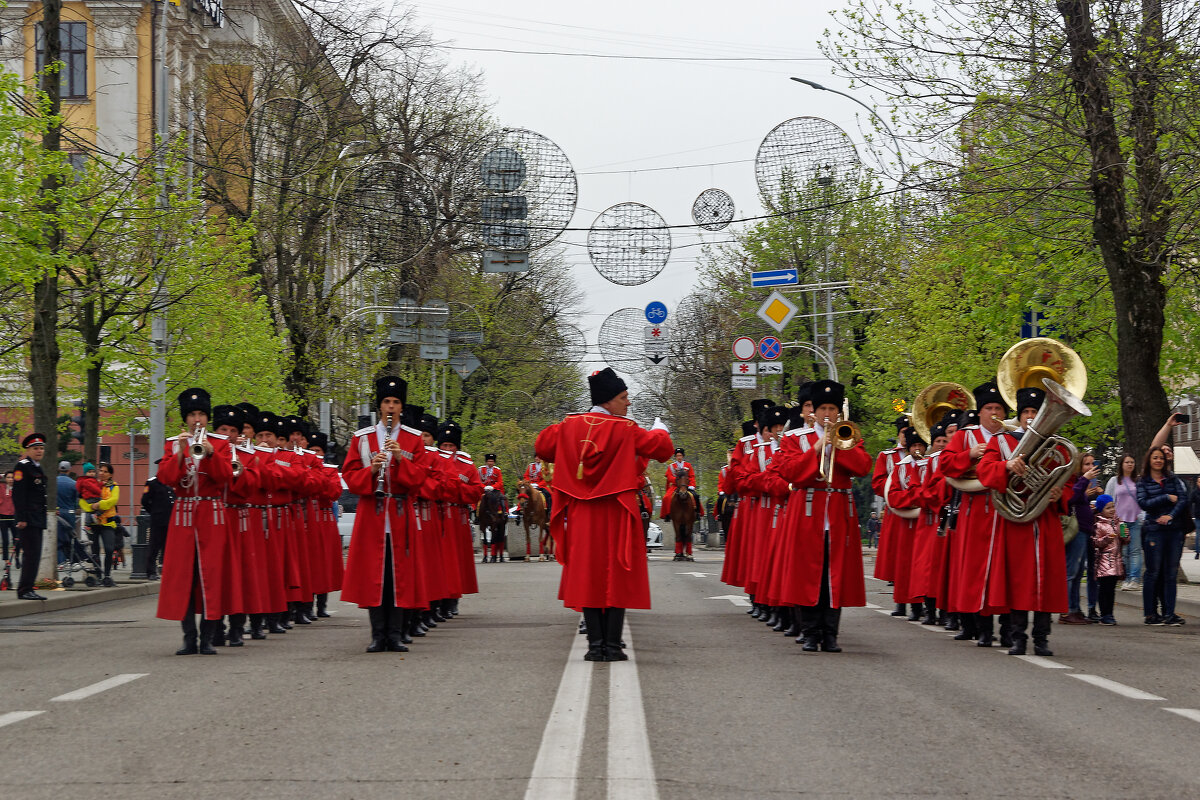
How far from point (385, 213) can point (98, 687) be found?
27829 millimetres

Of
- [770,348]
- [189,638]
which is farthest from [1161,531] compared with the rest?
[770,348]

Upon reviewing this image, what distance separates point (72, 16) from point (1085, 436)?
28.3 metres

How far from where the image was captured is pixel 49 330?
2198cm

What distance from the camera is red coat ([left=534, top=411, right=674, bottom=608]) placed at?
11500 mm

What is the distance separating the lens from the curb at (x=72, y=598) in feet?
61.9

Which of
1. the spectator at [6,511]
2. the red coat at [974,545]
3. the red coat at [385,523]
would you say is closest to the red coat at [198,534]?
the red coat at [385,523]

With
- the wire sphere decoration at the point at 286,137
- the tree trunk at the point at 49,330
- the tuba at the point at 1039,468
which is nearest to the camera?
the tuba at the point at 1039,468

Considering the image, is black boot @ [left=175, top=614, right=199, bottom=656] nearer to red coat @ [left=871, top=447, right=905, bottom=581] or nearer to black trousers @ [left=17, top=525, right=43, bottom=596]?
red coat @ [left=871, top=447, right=905, bottom=581]

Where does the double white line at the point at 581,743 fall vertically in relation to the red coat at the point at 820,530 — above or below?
below

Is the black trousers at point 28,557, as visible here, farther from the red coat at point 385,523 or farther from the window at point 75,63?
the window at point 75,63

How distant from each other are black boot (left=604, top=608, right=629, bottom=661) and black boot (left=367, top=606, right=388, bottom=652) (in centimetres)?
201

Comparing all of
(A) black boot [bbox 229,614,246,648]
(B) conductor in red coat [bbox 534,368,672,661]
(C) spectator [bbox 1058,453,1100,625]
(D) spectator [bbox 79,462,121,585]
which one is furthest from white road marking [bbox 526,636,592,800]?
(D) spectator [bbox 79,462,121,585]

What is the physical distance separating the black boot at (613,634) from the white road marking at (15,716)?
13.7 feet

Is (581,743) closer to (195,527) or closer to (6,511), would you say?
(195,527)
